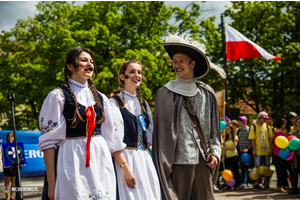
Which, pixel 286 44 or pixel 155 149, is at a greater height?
pixel 286 44

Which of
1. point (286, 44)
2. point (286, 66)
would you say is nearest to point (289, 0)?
point (286, 44)

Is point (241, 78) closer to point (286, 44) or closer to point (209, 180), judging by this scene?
point (286, 44)

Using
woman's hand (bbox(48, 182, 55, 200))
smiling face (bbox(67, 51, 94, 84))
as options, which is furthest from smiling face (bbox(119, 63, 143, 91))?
woman's hand (bbox(48, 182, 55, 200))

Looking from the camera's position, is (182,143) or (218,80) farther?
(218,80)

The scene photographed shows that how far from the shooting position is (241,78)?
971 inches

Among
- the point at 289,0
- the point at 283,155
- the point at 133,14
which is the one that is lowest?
the point at 283,155

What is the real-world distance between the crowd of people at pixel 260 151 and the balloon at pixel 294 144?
0.24 m

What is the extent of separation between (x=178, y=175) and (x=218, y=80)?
20.4 metres

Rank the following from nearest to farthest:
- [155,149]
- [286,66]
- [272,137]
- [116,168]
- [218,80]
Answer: [116,168]
[155,149]
[272,137]
[286,66]
[218,80]

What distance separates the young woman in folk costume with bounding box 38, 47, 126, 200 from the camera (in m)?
2.96

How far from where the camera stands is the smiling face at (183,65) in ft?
13.8

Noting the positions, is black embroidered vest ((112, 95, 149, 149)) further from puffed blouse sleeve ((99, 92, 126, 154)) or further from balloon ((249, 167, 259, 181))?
balloon ((249, 167, 259, 181))

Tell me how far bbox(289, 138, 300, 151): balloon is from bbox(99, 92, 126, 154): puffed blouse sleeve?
242 inches

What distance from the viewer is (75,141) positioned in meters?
3.07
